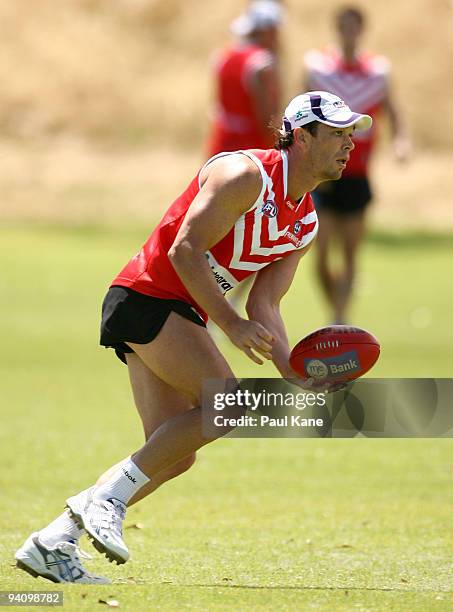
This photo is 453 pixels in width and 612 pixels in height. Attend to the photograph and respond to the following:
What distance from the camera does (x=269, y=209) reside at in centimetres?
577

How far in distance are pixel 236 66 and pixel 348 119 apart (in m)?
7.65

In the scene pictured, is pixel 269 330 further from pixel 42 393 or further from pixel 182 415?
pixel 42 393

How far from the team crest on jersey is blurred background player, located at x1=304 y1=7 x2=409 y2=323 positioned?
684cm

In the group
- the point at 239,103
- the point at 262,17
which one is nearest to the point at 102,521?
the point at 239,103

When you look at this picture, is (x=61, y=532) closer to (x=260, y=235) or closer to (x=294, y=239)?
(x=260, y=235)

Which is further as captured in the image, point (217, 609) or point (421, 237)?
point (421, 237)

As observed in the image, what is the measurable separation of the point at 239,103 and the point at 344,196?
4.72ft

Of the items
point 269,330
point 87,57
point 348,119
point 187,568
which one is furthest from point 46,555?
point 87,57

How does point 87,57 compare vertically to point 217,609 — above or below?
above

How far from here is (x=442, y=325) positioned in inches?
587

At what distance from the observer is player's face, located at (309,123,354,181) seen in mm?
5824

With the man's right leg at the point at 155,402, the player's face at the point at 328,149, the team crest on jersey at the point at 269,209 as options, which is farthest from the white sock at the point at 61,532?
the player's face at the point at 328,149

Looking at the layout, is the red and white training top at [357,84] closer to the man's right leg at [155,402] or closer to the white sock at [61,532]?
the man's right leg at [155,402]

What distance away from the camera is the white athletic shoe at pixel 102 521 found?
5.43 m
